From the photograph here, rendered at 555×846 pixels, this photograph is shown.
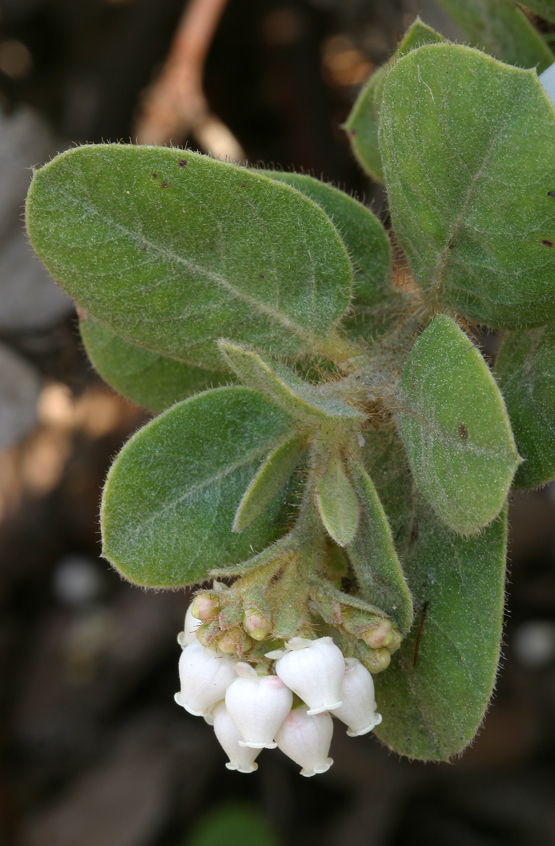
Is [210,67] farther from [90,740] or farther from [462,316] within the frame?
[90,740]

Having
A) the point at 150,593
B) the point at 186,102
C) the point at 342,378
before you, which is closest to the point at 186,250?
the point at 342,378

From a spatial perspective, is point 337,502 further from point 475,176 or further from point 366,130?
point 366,130

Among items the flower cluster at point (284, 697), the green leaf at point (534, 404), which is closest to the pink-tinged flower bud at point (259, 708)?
the flower cluster at point (284, 697)

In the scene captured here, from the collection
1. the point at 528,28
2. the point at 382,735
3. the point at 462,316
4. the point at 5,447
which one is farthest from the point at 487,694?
the point at 5,447

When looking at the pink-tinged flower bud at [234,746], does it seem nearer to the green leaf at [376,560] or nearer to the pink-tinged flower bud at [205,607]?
the pink-tinged flower bud at [205,607]

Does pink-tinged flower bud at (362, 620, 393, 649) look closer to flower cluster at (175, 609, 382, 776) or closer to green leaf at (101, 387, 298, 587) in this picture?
flower cluster at (175, 609, 382, 776)

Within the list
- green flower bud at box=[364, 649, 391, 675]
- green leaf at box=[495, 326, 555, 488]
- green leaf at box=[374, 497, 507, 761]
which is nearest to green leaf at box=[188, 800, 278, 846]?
green leaf at box=[374, 497, 507, 761]
